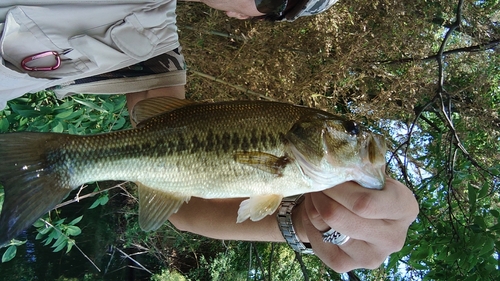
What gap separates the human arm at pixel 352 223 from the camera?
143 cm

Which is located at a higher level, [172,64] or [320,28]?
[320,28]

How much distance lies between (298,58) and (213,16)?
1.07 m

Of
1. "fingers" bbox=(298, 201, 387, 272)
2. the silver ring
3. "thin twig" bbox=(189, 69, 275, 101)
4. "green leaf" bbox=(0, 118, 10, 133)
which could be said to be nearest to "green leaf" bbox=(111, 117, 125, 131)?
"green leaf" bbox=(0, 118, 10, 133)

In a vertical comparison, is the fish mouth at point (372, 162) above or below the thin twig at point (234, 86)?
above

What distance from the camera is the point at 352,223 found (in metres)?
1.47

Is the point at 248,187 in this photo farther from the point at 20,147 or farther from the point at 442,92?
the point at 442,92

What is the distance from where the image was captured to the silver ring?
1.57 m

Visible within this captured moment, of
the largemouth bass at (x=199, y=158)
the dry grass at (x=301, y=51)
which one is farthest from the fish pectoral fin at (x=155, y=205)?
the dry grass at (x=301, y=51)

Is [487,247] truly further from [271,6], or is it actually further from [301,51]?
[301,51]

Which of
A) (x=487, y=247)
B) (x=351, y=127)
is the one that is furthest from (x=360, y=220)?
(x=487, y=247)

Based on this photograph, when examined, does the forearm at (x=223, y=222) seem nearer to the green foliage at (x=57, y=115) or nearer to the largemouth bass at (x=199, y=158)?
the largemouth bass at (x=199, y=158)

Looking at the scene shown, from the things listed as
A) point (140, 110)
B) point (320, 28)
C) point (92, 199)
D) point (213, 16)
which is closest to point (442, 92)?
point (320, 28)

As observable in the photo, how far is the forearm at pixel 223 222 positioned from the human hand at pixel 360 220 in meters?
0.27

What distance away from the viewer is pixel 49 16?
5.46 ft
